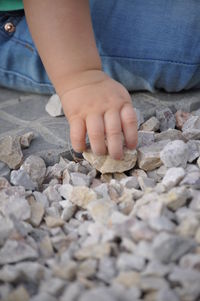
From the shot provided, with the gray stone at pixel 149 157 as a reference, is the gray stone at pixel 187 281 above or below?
above

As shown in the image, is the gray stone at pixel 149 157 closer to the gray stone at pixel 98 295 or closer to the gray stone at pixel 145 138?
the gray stone at pixel 145 138

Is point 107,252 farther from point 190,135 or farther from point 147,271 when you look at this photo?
point 190,135

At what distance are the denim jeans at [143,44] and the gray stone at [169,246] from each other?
0.60 metres

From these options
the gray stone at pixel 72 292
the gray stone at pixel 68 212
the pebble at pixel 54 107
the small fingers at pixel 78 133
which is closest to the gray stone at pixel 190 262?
the gray stone at pixel 72 292

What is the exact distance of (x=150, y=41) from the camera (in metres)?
1.18

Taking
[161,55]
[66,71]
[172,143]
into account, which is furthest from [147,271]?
[161,55]

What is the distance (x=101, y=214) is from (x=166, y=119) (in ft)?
1.27

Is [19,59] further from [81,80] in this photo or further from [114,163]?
[114,163]

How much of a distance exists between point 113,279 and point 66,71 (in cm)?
49

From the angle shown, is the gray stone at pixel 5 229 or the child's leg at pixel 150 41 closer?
the gray stone at pixel 5 229

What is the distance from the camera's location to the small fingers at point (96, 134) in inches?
34.1

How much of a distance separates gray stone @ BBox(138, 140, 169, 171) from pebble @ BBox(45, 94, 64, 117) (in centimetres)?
24

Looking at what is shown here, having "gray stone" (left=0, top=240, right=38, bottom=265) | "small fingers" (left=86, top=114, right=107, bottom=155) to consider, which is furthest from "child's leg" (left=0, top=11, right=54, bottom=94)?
"gray stone" (left=0, top=240, right=38, bottom=265)

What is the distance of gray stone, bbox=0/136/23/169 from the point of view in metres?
0.94
